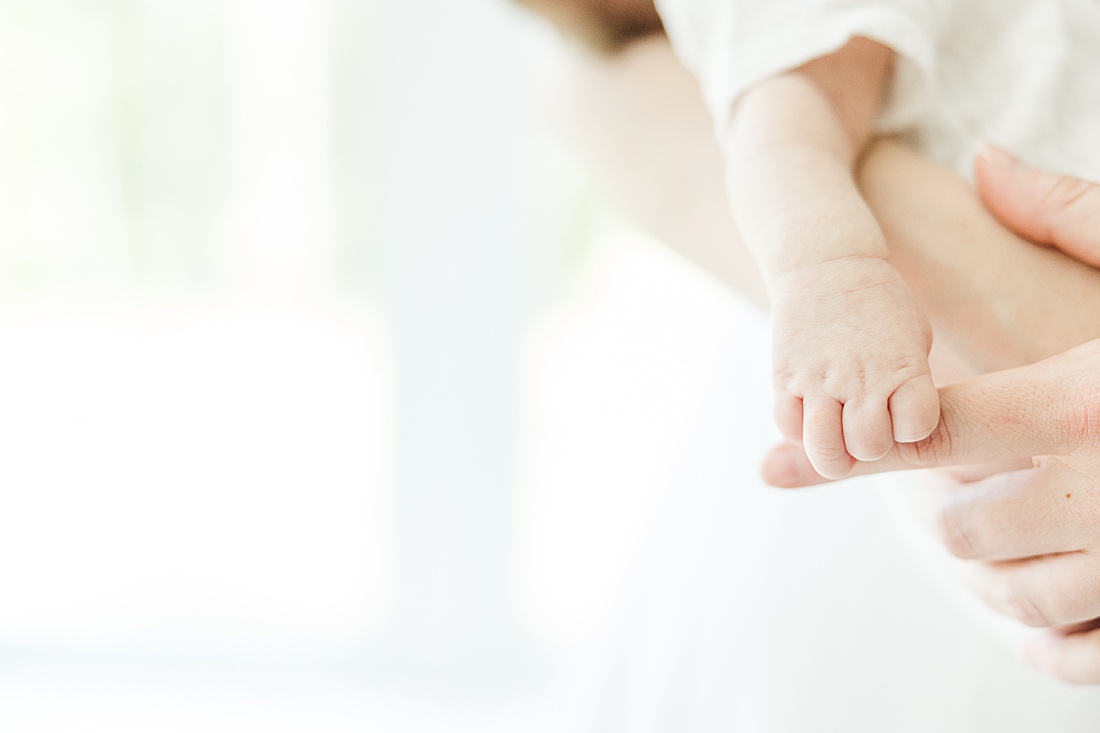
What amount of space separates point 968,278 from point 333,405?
128 cm

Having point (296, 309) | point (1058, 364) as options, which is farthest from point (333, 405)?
point (1058, 364)

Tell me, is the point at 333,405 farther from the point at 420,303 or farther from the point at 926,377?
→ the point at 926,377

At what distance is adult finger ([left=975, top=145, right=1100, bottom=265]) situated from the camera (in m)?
0.48

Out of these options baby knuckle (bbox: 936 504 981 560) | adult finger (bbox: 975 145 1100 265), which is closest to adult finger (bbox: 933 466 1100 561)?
baby knuckle (bbox: 936 504 981 560)

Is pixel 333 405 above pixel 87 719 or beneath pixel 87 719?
above

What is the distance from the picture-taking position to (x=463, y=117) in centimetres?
138

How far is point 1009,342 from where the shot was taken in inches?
19.6

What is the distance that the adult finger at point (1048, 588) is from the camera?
47cm

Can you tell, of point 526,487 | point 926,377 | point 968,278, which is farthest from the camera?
point 526,487

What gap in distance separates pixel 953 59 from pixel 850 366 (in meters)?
0.32

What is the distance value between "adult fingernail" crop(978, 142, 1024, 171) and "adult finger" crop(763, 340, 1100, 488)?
0.40ft

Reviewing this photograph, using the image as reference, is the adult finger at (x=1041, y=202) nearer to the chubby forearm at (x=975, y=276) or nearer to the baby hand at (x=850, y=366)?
the chubby forearm at (x=975, y=276)

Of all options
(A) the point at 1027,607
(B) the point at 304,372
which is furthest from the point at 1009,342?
(B) the point at 304,372

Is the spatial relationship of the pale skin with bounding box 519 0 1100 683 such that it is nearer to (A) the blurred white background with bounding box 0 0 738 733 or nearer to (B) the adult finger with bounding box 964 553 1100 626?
(B) the adult finger with bounding box 964 553 1100 626
